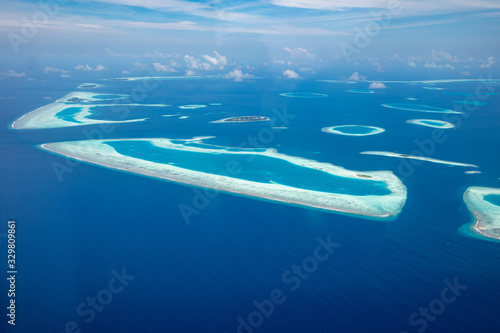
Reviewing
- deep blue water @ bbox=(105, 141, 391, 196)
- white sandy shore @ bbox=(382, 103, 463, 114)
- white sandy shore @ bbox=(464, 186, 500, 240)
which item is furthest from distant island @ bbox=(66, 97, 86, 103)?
white sandy shore @ bbox=(464, 186, 500, 240)

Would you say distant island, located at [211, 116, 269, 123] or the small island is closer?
the small island

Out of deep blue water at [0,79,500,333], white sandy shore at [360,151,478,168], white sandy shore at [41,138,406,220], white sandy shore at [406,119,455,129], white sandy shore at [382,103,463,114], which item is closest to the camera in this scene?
deep blue water at [0,79,500,333]

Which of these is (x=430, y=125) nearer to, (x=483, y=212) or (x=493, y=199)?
(x=493, y=199)

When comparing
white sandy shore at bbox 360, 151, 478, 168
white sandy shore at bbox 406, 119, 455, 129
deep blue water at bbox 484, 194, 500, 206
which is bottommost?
white sandy shore at bbox 406, 119, 455, 129

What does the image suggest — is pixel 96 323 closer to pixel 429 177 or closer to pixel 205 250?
pixel 205 250

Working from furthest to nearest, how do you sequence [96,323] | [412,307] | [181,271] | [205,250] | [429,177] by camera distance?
[429,177] → [205,250] → [181,271] → [412,307] → [96,323]

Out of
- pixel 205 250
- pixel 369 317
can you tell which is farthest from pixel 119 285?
pixel 369 317

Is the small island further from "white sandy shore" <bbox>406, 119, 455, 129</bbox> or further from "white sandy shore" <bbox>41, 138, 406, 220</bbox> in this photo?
"white sandy shore" <bbox>406, 119, 455, 129</bbox>
